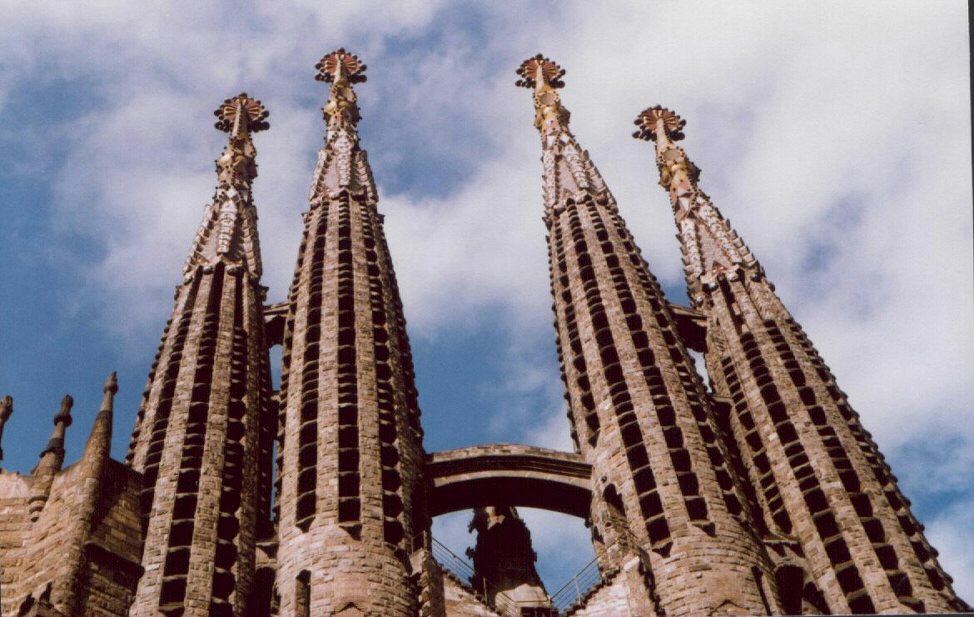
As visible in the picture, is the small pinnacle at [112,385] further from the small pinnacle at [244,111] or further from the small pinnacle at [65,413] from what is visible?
the small pinnacle at [244,111]

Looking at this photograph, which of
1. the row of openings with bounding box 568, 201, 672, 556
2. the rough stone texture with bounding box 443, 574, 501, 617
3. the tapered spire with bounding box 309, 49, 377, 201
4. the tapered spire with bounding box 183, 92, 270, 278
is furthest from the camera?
the tapered spire with bounding box 309, 49, 377, 201

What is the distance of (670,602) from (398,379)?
31.6 ft

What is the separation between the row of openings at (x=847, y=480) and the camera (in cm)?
3080

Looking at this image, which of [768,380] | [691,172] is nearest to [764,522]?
[768,380]

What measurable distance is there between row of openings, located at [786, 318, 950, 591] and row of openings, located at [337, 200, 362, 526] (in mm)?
12101

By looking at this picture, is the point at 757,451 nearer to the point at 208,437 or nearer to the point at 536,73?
the point at 208,437

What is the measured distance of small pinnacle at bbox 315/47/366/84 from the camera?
5522 centimetres

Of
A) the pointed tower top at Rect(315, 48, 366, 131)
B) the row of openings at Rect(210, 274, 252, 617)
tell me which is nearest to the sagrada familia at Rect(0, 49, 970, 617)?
the row of openings at Rect(210, 274, 252, 617)

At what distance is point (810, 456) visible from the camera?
3472cm

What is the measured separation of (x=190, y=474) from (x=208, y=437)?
1379mm

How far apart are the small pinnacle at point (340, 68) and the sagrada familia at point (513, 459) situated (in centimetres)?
1081

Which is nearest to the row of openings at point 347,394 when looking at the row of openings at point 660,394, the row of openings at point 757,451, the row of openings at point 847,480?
the row of openings at point 660,394

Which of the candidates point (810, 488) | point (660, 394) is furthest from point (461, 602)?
point (810, 488)

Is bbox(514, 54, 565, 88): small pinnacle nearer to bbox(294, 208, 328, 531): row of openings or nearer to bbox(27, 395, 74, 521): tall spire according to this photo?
bbox(294, 208, 328, 531): row of openings
